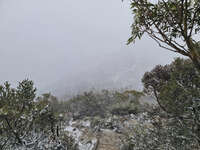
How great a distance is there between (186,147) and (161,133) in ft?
3.71

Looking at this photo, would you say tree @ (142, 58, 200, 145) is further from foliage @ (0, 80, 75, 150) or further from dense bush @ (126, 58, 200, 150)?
foliage @ (0, 80, 75, 150)

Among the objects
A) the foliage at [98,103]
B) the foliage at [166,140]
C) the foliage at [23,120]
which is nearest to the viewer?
the foliage at [23,120]

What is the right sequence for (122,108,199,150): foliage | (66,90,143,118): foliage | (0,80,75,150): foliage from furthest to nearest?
(66,90,143,118): foliage → (122,108,199,150): foliage → (0,80,75,150): foliage

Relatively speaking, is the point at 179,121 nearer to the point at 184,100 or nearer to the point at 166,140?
the point at 166,140

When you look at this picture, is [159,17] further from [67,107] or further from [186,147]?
[67,107]

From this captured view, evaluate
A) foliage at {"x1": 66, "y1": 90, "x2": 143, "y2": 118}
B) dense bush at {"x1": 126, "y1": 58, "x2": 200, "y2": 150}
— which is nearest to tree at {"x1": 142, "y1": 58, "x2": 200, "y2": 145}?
dense bush at {"x1": 126, "y1": 58, "x2": 200, "y2": 150}

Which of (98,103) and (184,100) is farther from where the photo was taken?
(98,103)

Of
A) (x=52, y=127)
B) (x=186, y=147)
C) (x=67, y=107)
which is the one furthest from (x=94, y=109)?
(x=186, y=147)

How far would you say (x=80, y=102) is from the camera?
2609 cm

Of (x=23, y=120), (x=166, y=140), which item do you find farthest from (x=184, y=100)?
(x=23, y=120)

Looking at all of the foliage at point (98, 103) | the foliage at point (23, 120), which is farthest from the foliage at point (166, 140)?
the foliage at point (98, 103)

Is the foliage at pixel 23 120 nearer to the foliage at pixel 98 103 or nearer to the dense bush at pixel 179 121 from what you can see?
the dense bush at pixel 179 121

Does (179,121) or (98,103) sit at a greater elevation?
(98,103)

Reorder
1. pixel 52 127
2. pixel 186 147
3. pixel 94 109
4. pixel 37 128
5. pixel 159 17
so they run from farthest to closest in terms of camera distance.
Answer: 1. pixel 94 109
2. pixel 52 127
3. pixel 37 128
4. pixel 186 147
5. pixel 159 17
